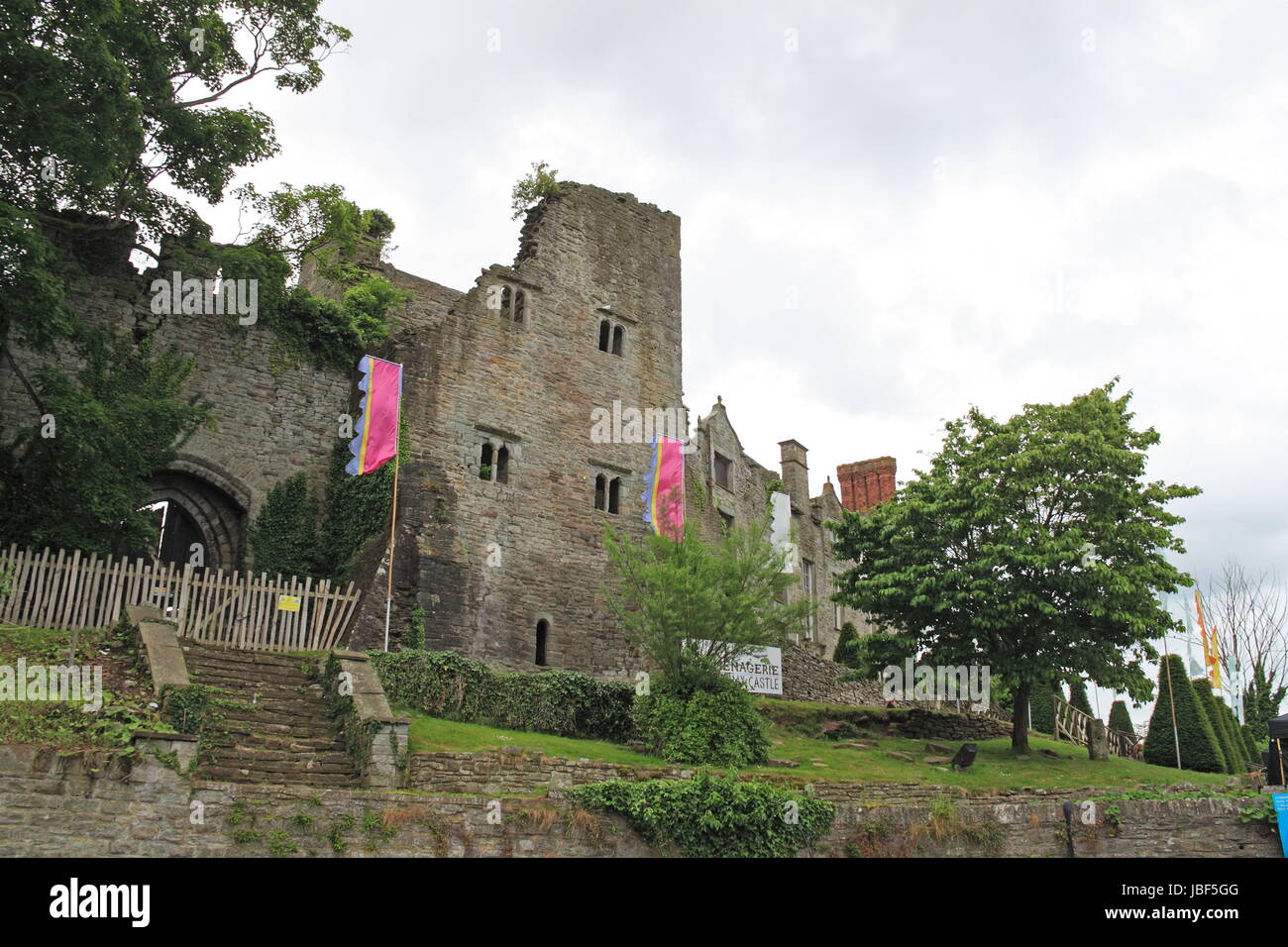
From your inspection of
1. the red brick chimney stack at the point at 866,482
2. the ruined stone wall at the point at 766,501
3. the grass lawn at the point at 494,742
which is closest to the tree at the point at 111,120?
the grass lawn at the point at 494,742

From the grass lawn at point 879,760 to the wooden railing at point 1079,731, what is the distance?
491 cm

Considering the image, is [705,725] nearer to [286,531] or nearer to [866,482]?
[286,531]

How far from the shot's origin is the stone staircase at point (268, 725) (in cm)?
1408

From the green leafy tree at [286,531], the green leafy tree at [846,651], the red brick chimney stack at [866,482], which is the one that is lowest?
the green leafy tree at [846,651]

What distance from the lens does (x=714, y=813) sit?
49.2 feet

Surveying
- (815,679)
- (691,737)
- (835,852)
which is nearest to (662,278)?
(815,679)

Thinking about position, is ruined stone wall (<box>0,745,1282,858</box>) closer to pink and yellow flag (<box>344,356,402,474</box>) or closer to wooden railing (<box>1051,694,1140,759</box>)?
pink and yellow flag (<box>344,356,402,474</box>)

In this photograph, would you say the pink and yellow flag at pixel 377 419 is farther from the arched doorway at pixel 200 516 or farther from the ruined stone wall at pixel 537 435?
the arched doorway at pixel 200 516

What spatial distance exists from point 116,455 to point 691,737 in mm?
12253

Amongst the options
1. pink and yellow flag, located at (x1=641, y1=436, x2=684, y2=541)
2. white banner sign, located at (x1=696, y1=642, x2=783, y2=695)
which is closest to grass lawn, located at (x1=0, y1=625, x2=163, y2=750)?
pink and yellow flag, located at (x1=641, y1=436, x2=684, y2=541)

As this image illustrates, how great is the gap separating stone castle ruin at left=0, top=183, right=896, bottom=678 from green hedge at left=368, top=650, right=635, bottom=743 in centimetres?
251

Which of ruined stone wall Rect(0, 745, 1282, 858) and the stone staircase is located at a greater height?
the stone staircase

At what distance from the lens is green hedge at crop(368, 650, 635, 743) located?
18875mm

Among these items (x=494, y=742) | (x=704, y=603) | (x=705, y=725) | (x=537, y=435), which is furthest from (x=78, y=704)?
(x=537, y=435)
